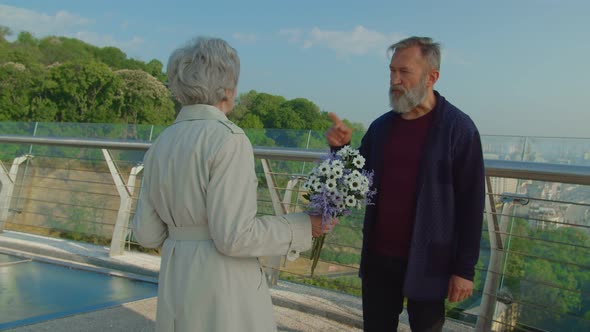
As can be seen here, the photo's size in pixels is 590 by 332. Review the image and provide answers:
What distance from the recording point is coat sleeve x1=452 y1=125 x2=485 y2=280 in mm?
2426

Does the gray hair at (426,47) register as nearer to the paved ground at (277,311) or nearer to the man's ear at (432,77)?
the man's ear at (432,77)

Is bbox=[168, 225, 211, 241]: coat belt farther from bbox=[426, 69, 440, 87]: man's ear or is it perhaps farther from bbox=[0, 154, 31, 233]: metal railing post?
bbox=[0, 154, 31, 233]: metal railing post

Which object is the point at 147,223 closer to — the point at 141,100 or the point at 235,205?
the point at 235,205

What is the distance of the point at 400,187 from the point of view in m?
2.57

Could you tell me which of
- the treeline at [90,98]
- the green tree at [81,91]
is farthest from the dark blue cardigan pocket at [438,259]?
the green tree at [81,91]

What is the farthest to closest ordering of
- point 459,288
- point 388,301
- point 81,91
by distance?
point 81,91 < point 388,301 < point 459,288

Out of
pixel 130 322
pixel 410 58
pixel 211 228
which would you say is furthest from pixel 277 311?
pixel 211 228

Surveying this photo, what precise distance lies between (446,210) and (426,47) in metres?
0.74

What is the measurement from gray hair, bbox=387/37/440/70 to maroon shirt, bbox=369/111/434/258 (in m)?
0.24

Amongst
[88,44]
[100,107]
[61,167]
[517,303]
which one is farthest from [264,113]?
[88,44]

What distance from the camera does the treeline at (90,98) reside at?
45.7 metres

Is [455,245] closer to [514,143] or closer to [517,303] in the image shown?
[517,303]

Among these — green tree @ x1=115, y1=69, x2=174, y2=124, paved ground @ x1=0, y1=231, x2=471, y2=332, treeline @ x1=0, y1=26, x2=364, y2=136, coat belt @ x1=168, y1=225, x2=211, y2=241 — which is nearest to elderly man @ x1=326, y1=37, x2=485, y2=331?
coat belt @ x1=168, y1=225, x2=211, y2=241

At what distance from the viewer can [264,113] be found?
4575cm
